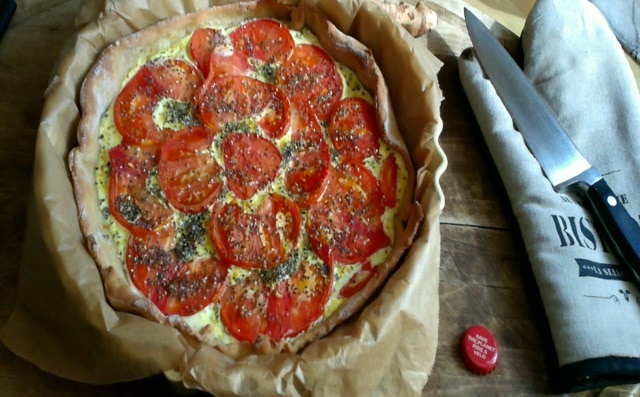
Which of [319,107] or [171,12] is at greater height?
[171,12]

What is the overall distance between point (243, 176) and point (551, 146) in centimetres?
113

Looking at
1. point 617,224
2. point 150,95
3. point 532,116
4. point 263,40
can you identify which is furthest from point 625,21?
point 150,95

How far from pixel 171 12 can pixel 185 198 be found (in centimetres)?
76

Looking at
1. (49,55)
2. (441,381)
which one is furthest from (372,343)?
(49,55)

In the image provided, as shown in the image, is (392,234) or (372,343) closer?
(372,343)

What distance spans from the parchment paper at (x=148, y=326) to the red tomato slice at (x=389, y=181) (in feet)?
0.34

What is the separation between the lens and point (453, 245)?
208 centimetres

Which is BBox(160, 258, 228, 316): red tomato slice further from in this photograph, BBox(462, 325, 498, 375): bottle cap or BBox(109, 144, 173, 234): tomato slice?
BBox(462, 325, 498, 375): bottle cap

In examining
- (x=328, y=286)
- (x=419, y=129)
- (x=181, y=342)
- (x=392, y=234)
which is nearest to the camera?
(x=181, y=342)

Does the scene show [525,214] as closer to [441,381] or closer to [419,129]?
[419,129]

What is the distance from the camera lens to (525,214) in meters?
2.05

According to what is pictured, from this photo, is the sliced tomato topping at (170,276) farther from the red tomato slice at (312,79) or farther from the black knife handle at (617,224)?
the black knife handle at (617,224)

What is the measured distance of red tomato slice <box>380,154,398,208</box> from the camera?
6.44ft

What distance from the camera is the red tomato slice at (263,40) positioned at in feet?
7.13
